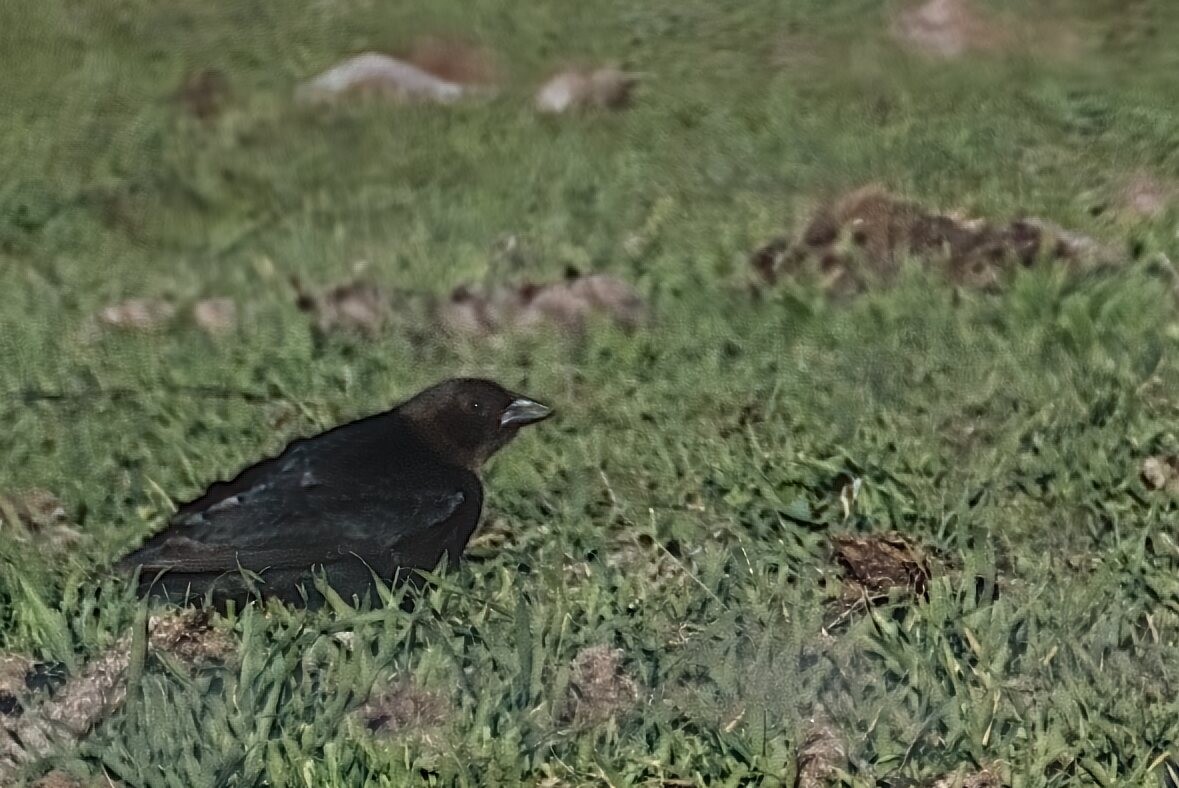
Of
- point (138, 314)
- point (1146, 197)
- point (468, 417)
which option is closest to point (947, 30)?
point (1146, 197)

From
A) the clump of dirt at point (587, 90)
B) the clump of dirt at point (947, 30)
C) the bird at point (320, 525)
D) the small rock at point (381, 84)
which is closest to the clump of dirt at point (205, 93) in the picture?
the small rock at point (381, 84)

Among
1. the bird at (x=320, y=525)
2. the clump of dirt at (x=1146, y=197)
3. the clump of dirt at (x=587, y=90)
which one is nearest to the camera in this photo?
the bird at (x=320, y=525)

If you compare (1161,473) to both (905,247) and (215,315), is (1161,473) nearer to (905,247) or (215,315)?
(905,247)

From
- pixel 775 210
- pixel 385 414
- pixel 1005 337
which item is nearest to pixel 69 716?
pixel 385 414

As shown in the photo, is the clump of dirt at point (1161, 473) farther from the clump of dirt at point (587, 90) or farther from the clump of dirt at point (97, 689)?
the clump of dirt at point (587, 90)

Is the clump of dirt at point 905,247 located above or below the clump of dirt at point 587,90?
below

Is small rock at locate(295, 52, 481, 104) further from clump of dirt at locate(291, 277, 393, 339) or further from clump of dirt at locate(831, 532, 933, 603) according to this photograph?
clump of dirt at locate(831, 532, 933, 603)
